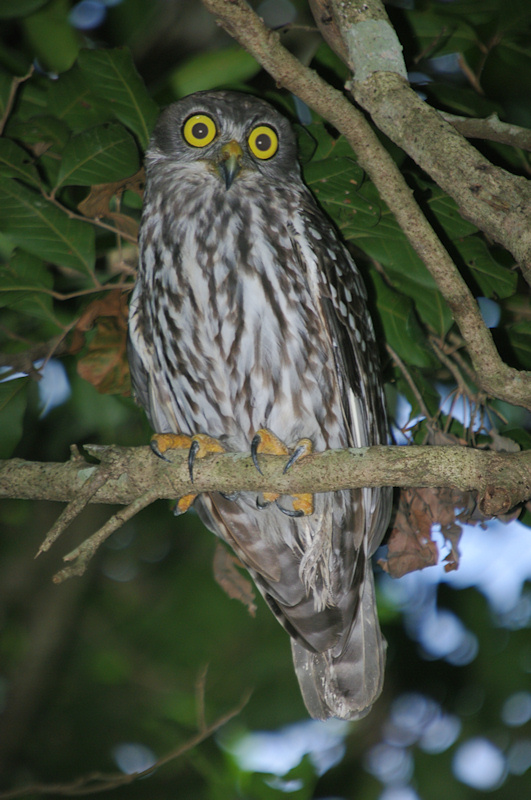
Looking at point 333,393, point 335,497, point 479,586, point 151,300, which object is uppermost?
point 151,300

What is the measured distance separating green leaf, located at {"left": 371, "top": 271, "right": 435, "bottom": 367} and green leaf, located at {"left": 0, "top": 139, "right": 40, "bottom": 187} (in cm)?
166

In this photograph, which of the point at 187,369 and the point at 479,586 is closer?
the point at 187,369

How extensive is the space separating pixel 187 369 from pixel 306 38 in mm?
2100

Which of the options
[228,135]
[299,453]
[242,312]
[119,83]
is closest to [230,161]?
[228,135]

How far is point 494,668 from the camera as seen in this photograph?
4.88 metres

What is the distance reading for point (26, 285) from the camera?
10.4 ft

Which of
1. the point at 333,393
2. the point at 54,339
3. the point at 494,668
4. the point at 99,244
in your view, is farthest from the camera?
the point at 494,668

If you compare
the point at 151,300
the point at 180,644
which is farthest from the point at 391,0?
the point at 180,644

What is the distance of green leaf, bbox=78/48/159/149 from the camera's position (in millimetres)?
2863

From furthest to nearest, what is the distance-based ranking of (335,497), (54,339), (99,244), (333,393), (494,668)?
(494,668)
(99,244)
(54,339)
(335,497)
(333,393)

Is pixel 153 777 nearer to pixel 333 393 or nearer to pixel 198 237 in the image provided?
pixel 333 393

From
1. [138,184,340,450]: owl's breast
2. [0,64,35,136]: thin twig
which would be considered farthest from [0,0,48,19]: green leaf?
[138,184,340,450]: owl's breast

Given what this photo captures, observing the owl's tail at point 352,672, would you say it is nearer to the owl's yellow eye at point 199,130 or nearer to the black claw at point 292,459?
the black claw at point 292,459

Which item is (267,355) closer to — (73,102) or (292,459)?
(292,459)
